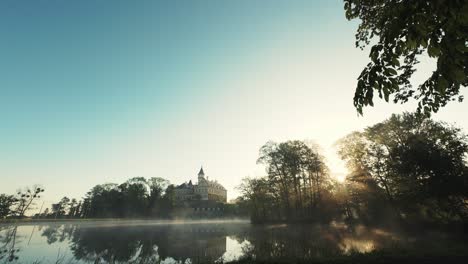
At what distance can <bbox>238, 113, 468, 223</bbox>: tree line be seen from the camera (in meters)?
22.7

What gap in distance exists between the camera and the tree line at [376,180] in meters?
22.7

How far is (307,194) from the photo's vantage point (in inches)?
2002

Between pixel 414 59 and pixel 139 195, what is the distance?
103785 millimetres

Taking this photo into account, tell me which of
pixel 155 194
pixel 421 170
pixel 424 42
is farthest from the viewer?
pixel 155 194

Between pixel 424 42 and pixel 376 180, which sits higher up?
pixel 376 180

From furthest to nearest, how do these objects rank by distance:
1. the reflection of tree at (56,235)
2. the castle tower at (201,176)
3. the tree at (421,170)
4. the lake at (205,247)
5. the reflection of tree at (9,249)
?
the castle tower at (201,176) → the reflection of tree at (56,235) → the tree at (421,170) → the lake at (205,247) → the reflection of tree at (9,249)

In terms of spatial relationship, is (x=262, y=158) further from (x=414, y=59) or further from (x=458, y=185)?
(x=414, y=59)

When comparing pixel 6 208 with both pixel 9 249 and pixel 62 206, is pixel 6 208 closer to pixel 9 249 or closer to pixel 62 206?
pixel 9 249

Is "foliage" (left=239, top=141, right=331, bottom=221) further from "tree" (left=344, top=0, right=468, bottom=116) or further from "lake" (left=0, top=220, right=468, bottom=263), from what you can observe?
"tree" (left=344, top=0, right=468, bottom=116)

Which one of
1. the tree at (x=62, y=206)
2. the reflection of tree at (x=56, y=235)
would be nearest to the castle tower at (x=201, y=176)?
the tree at (x=62, y=206)

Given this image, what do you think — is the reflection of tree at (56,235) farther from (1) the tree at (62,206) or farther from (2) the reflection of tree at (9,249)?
(1) the tree at (62,206)

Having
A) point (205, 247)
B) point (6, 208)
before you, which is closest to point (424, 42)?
point (6, 208)

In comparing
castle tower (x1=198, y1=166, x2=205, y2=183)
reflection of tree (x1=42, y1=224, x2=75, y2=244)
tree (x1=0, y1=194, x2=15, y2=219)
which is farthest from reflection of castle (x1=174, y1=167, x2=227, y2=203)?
tree (x1=0, y1=194, x2=15, y2=219)

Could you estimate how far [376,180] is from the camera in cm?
3425
